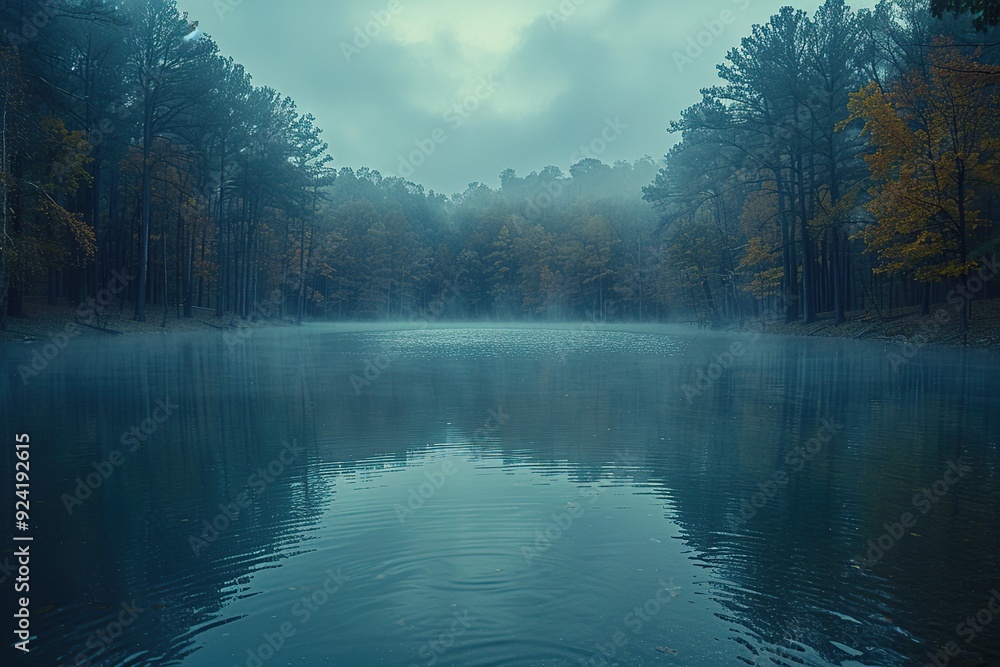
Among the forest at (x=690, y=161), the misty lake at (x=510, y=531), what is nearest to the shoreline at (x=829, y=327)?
the forest at (x=690, y=161)

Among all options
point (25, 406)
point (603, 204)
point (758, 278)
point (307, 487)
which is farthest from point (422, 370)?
point (603, 204)

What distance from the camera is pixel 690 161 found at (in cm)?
4531

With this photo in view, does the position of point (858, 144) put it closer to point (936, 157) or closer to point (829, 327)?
point (936, 157)

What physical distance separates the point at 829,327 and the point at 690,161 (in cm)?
1281

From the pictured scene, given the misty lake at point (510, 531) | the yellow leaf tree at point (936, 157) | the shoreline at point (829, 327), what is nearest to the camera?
the misty lake at point (510, 531)

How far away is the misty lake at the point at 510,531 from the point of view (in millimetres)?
4453

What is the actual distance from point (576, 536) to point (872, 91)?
3493cm

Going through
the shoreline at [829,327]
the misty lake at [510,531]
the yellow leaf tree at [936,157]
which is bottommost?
the misty lake at [510,531]

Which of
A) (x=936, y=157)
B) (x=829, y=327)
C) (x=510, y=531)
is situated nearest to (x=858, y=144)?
(x=936, y=157)

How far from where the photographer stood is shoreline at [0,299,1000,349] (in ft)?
98.6

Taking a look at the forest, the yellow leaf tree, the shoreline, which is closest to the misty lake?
the forest

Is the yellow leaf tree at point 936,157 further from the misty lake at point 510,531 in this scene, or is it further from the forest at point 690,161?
the misty lake at point 510,531

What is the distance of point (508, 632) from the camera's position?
4.49m

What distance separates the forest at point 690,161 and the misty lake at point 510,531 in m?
6.11
